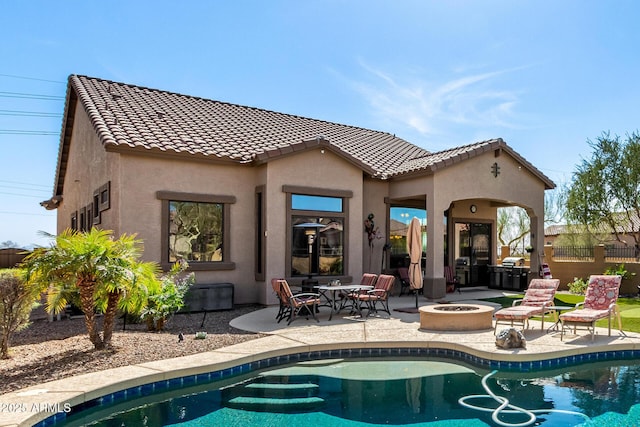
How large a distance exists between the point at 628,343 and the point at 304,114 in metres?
15.3

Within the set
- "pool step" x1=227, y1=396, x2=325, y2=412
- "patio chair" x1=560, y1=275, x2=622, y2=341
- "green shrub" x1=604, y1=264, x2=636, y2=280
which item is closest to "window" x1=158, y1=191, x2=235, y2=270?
"pool step" x1=227, y1=396, x2=325, y2=412

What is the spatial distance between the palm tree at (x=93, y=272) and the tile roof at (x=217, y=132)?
182 inches

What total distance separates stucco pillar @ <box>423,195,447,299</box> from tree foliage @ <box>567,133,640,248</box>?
9.01m

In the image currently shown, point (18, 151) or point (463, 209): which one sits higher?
point (18, 151)

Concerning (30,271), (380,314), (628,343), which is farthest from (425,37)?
(30,271)

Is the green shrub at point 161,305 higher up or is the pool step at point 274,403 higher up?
the green shrub at point 161,305

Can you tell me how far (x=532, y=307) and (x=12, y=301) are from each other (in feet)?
32.2

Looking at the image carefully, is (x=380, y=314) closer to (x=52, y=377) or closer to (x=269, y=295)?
(x=269, y=295)

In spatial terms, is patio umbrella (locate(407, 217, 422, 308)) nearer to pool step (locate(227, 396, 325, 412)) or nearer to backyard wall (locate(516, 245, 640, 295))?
pool step (locate(227, 396, 325, 412))

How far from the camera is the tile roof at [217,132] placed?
12.7m

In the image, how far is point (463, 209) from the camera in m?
18.7

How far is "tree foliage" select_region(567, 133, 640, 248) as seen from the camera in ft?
61.0

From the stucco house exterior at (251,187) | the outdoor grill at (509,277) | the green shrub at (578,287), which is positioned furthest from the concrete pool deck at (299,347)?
the green shrub at (578,287)

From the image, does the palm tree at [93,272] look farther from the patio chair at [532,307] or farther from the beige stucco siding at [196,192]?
the patio chair at [532,307]
